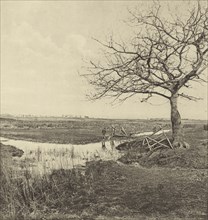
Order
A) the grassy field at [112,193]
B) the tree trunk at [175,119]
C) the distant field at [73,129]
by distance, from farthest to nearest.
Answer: the distant field at [73,129] < the tree trunk at [175,119] < the grassy field at [112,193]

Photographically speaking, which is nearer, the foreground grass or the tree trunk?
the foreground grass

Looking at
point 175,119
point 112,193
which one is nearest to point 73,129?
point 175,119

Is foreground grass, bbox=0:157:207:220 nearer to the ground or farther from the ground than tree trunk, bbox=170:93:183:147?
nearer to the ground

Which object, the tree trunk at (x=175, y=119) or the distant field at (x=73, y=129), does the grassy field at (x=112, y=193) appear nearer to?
the tree trunk at (x=175, y=119)

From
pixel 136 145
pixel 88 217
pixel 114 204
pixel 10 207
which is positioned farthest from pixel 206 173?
pixel 136 145

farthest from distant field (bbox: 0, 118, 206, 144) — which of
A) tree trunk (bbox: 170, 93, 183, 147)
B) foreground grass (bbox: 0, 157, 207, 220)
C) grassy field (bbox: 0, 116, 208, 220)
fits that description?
foreground grass (bbox: 0, 157, 207, 220)

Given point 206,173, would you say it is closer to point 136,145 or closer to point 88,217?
point 88,217

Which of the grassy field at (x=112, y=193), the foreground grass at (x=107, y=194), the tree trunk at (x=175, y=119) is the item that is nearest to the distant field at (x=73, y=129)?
the tree trunk at (x=175, y=119)

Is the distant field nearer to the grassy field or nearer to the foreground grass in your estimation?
the grassy field

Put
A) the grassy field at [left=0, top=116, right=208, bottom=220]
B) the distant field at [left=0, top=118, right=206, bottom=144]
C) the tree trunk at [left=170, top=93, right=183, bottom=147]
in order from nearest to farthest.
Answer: the grassy field at [left=0, top=116, right=208, bottom=220] < the tree trunk at [left=170, top=93, right=183, bottom=147] < the distant field at [left=0, top=118, right=206, bottom=144]

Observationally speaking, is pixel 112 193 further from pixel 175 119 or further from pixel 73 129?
pixel 73 129

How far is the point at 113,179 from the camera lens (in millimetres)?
Result: 13914

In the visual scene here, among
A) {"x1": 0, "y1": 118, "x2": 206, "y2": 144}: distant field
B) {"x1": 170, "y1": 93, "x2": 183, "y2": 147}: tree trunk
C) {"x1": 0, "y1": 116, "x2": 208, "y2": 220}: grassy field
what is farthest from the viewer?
{"x1": 0, "y1": 118, "x2": 206, "y2": 144}: distant field

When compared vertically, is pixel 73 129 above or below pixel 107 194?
above
